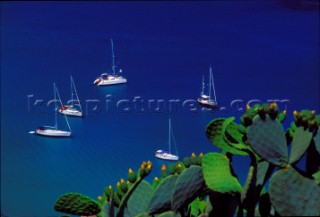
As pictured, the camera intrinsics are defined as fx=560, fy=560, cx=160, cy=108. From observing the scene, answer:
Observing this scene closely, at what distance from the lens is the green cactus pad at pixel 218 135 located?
3.43 feet

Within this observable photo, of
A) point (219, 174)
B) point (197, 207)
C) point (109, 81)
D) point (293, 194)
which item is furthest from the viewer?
point (109, 81)

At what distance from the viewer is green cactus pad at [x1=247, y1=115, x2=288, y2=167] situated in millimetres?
941

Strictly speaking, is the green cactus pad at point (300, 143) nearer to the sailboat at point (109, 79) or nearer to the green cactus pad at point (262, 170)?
the green cactus pad at point (262, 170)

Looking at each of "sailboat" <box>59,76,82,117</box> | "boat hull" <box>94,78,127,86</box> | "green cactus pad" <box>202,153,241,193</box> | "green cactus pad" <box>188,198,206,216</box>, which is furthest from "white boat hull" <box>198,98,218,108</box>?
"green cactus pad" <box>202,153,241,193</box>

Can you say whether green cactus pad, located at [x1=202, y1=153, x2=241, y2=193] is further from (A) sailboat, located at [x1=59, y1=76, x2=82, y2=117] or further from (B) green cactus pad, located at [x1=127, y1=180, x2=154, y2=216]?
(A) sailboat, located at [x1=59, y1=76, x2=82, y2=117]

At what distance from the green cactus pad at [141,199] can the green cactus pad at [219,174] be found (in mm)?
170

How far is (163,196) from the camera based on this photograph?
1058 mm

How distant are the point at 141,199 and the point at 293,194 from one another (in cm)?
34

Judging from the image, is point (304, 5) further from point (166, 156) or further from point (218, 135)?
point (218, 135)

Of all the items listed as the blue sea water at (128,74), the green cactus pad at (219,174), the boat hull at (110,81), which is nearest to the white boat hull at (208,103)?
the blue sea water at (128,74)

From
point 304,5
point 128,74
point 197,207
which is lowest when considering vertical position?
point 128,74

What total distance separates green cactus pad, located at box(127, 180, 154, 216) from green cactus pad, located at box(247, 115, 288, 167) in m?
0.26

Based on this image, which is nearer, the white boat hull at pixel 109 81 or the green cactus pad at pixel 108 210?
the green cactus pad at pixel 108 210

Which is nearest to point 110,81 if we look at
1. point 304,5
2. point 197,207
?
point 304,5
